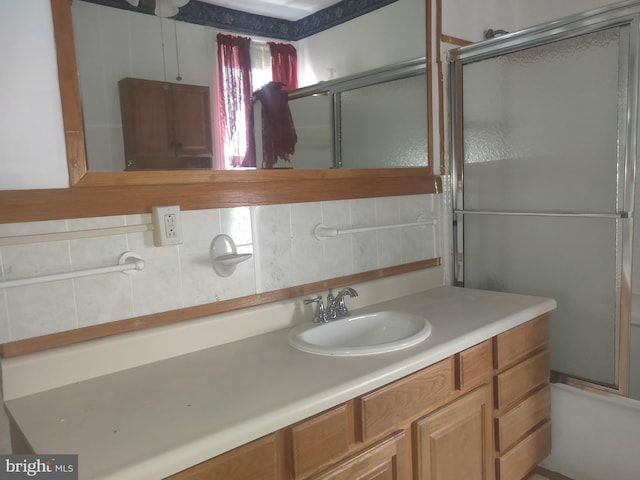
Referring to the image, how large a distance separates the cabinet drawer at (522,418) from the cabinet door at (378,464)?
0.50 meters

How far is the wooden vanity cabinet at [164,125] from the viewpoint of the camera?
4.21 feet

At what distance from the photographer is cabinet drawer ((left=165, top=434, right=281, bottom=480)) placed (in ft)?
3.00

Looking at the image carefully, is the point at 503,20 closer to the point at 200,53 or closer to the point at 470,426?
the point at 200,53

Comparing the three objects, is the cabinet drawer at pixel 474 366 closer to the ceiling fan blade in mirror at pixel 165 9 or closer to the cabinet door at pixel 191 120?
the cabinet door at pixel 191 120

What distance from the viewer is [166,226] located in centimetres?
132

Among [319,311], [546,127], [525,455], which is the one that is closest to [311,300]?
[319,311]

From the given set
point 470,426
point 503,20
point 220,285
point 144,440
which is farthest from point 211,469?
point 503,20

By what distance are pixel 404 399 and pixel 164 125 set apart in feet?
3.11

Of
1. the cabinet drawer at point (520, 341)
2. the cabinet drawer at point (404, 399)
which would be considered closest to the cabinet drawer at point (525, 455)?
the cabinet drawer at point (520, 341)

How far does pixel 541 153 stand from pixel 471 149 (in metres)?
0.31

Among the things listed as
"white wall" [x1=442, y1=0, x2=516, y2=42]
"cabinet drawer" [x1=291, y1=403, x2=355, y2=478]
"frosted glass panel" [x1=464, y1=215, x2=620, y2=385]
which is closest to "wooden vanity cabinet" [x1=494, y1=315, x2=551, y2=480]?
"frosted glass panel" [x1=464, y1=215, x2=620, y2=385]

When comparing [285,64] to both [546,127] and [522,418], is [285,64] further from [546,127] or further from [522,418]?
[522,418]

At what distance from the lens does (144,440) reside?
0.92 m

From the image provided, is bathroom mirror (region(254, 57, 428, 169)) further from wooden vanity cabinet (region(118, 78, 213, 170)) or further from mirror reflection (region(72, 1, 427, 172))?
wooden vanity cabinet (region(118, 78, 213, 170))
